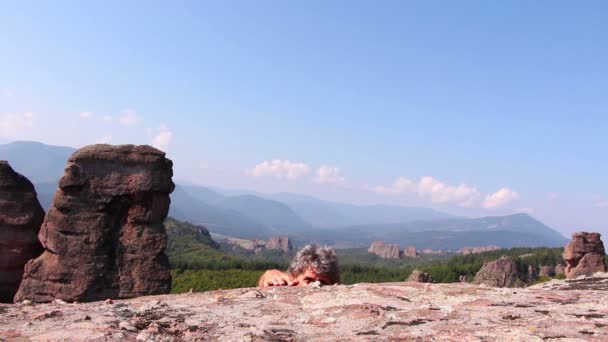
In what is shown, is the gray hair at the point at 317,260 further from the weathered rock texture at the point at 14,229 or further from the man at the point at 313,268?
the weathered rock texture at the point at 14,229

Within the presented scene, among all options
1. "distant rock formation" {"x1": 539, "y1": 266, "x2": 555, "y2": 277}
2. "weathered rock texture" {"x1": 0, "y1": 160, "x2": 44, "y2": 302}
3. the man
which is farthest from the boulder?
the man

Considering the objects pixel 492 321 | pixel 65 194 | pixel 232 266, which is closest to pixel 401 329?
pixel 492 321

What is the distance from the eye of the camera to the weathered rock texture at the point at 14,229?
76.6ft

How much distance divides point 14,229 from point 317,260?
20679mm

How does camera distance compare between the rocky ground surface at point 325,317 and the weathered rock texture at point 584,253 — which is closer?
the rocky ground surface at point 325,317

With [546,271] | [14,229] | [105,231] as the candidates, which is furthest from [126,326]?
[546,271]

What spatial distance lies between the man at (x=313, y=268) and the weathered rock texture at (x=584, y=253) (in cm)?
4991

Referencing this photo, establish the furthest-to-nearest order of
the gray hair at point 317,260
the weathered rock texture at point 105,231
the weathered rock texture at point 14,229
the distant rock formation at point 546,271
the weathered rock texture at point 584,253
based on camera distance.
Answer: the distant rock formation at point 546,271 < the weathered rock texture at point 584,253 < the weathered rock texture at point 14,229 < the weathered rock texture at point 105,231 < the gray hair at point 317,260

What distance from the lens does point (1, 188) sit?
23.5 meters

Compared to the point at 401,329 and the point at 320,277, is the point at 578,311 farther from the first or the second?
the point at 320,277

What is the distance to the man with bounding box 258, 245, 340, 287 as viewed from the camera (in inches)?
308

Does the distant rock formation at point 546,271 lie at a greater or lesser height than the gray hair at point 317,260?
lesser

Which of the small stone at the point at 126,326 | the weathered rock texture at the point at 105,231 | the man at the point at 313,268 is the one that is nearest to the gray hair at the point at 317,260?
the man at the point at 313,268

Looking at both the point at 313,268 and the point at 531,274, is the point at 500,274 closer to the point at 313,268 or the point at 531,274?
the point at 531,274
